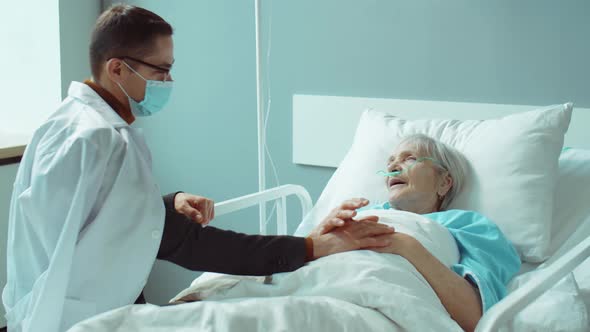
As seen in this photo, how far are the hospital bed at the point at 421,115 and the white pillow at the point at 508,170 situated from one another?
11cm

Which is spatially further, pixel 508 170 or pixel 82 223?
pixel 508 170

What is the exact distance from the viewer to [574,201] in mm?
2133

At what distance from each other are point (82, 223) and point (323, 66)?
1.48 metres

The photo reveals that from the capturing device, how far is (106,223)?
1620 mm

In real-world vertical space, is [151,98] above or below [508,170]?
above

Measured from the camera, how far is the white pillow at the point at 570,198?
2.10 m

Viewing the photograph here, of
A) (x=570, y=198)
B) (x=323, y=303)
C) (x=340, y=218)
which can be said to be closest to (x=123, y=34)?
(x=340, y=218)

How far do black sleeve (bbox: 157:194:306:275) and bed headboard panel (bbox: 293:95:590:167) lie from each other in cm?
109

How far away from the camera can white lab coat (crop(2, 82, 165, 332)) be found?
158 centimetres

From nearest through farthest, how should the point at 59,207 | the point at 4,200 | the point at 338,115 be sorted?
the point at 59,207 → the point at 338,115 → the point at 4,200

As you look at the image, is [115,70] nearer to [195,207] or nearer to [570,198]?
[195,207]

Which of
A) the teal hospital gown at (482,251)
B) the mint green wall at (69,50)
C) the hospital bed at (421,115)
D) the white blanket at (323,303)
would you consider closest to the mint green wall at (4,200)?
the mint green wall at (69,50)

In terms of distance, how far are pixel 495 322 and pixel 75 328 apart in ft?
2.45

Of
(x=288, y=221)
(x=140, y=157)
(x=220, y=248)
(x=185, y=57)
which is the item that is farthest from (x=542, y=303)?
(x=185, y=57)
